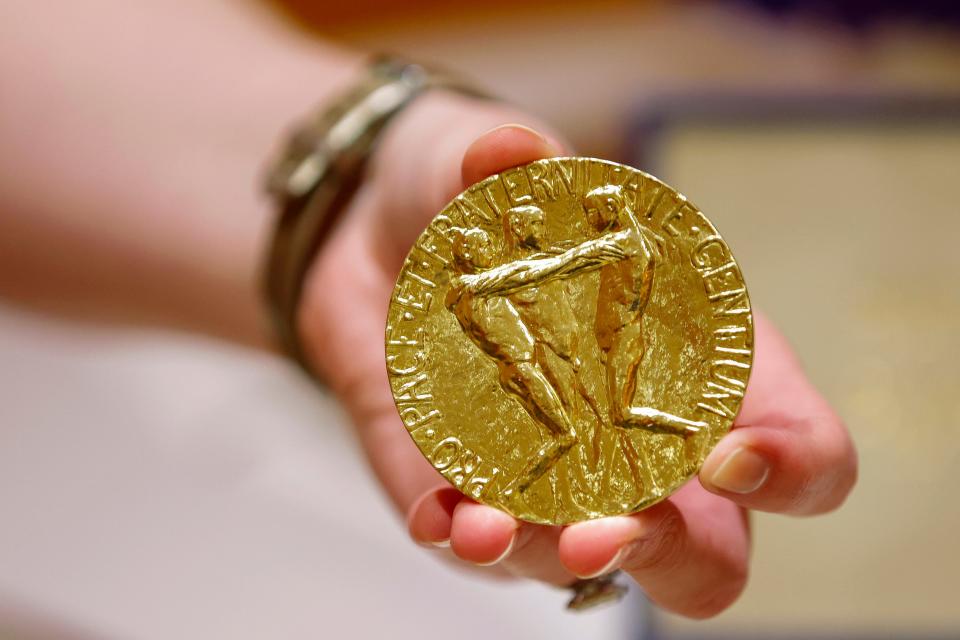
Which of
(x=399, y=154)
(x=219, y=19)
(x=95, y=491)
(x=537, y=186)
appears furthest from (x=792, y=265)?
(x=95, y=491)

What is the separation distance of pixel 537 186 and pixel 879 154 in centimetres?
125

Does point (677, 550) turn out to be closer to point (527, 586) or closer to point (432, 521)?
point (432, 521)

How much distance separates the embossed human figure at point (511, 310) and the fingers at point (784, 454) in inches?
6.8

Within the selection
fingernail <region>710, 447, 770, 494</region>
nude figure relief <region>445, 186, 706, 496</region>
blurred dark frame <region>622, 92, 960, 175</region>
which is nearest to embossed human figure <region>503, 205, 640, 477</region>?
nude figure relief <region>445, 186, 706, 496</region>

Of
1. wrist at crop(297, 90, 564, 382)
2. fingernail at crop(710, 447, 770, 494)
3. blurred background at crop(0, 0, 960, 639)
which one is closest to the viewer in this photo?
fingernail at crop(710, 447, 770, 494)

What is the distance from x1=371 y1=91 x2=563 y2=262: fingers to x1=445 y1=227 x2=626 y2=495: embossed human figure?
8cm

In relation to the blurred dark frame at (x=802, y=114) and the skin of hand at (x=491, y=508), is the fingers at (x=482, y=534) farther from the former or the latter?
the blurred dark frame at (x=802, y=114)

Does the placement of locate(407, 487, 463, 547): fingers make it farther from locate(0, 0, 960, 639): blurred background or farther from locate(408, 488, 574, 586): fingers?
locate(0, 0, 960, 639): blurred background

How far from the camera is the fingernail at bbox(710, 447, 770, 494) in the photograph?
0.80 meters

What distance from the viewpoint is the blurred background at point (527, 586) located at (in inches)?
62.3

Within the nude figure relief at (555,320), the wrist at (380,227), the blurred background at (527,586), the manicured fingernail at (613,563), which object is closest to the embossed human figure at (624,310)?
the nude figure relief at (555,320)

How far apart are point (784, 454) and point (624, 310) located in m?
0.21

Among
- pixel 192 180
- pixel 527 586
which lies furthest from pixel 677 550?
pixel 192 180

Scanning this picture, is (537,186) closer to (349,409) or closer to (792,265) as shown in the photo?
(349,409)
